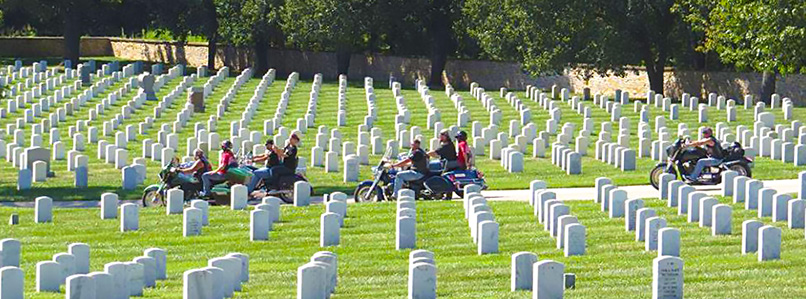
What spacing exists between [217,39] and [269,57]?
235 centimetres

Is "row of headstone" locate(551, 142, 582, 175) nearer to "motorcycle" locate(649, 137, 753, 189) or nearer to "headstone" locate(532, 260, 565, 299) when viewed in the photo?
"motorcycle" locate(649, 137, 753, 189)

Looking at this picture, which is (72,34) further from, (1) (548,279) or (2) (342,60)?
(1) (548,279)

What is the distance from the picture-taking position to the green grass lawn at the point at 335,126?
31.7 metres

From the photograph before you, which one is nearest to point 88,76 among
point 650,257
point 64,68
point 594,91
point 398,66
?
point 64,68

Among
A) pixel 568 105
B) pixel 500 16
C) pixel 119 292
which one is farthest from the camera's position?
pixel 500 16

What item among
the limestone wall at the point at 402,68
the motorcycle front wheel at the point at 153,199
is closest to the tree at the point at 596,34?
the limestone wall at the point at 402,68

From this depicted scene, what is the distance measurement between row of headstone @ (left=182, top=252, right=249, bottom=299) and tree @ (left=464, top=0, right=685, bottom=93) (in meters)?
35.9

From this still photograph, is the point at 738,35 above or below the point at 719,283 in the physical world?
above

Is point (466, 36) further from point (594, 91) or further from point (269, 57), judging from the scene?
point (269, 57)

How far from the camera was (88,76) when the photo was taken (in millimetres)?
63406

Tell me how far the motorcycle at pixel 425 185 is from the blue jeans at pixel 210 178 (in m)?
2.15

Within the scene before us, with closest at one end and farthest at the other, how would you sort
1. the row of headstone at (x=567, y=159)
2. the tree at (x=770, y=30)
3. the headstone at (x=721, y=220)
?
1. the headstone at (x=721, y=220)
2. the tree at (x=770, y=30)
3. the row of headstone at (x=567, y=159)

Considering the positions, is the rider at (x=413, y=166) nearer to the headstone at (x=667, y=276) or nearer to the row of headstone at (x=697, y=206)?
the row of headstone at (x=697, y=206)

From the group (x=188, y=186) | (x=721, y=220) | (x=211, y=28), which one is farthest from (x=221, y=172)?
(x=211, y=28)
